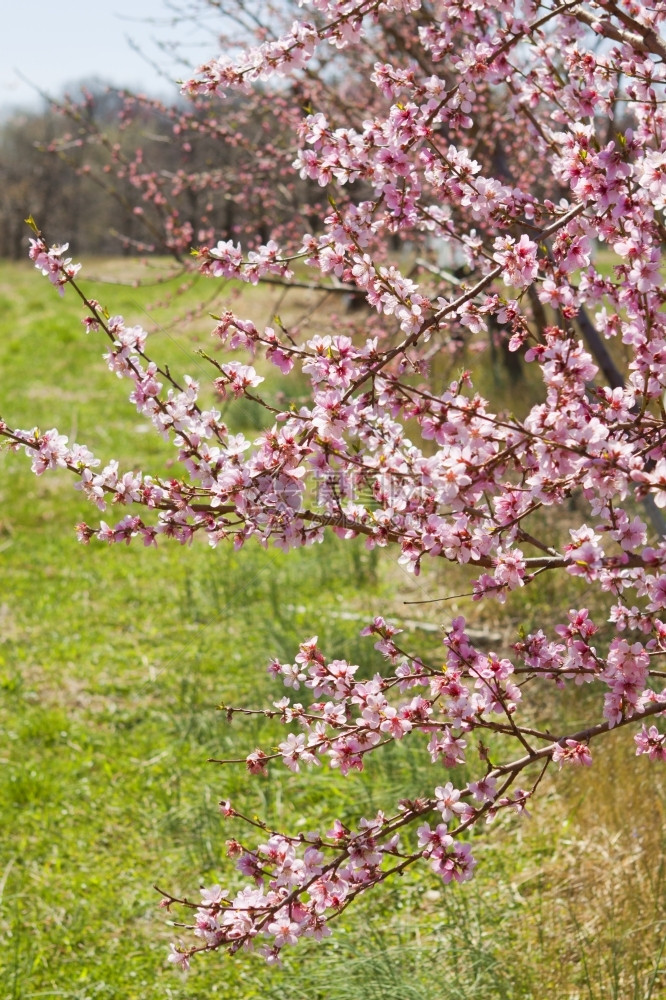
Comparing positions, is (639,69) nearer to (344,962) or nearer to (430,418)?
(430,418)

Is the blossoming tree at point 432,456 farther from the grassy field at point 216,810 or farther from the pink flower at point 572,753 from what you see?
the grassy field at point 216,810

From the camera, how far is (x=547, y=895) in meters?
3.29

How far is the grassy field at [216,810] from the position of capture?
2.94 m

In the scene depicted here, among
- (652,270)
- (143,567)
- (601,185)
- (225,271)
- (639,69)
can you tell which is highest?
(143,567)

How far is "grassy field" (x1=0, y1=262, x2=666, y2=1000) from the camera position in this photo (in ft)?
9.64

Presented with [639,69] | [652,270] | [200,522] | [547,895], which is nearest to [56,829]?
[547,895]

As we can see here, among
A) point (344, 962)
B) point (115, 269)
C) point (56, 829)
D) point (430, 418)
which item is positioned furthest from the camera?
point (115, 269)

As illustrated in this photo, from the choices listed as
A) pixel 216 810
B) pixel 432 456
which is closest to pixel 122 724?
pixel 216 810

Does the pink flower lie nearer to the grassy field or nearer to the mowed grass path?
the grassy field

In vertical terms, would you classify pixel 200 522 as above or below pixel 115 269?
below

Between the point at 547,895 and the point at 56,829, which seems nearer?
the point at 547,895

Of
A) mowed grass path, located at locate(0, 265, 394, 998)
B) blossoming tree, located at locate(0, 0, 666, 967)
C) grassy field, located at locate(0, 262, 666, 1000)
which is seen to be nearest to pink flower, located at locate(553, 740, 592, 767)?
blossoming tree, located at locate(0, 0, 666, 967)

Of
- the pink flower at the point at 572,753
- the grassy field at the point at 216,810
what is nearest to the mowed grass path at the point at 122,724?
the grassy field at the point at 216,810

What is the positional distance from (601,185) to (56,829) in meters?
3.41
